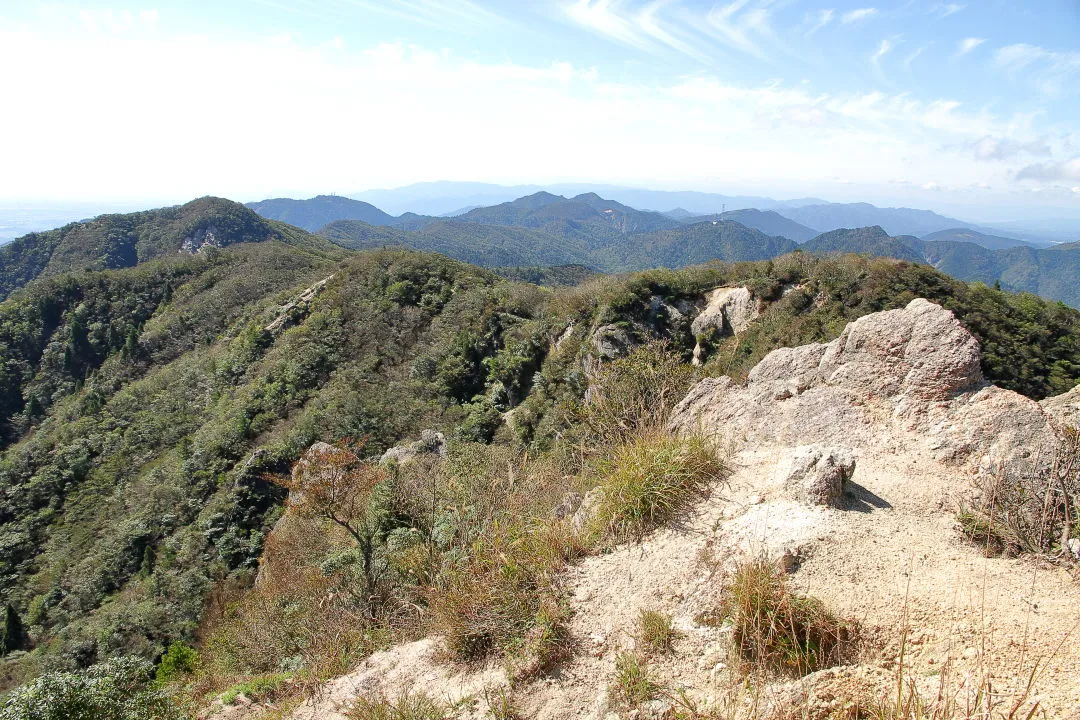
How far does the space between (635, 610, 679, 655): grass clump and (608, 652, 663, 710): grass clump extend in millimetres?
123

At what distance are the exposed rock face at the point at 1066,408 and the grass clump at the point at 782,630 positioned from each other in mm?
3402

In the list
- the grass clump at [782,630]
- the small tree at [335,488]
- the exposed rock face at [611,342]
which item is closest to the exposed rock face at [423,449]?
the exposed rock face at [611,342]

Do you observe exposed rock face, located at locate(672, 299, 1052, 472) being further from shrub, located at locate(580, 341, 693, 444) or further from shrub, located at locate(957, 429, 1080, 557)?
shrub, located at locate(957, 429, 1080, 557)

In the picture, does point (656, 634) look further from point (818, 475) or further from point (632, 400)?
point (632, 400)

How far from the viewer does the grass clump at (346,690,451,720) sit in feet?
11.7

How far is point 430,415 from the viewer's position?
33.5 meters

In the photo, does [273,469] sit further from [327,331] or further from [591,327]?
[591,327]

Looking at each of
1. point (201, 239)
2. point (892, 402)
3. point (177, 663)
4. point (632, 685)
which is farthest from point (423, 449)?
point (201, 239)

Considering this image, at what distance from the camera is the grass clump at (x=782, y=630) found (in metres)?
2.99

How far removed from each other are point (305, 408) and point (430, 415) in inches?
374

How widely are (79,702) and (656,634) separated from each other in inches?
228

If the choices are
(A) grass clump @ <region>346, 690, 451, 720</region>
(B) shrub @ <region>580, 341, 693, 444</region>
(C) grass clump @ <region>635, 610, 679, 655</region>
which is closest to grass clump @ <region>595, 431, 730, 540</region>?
(B) shrub @ <region>580, 341, 693, 444</region>

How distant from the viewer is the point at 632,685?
10.5 ft

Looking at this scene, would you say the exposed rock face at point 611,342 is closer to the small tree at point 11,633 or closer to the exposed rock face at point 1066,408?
the exposed rock face at point 1066,408
